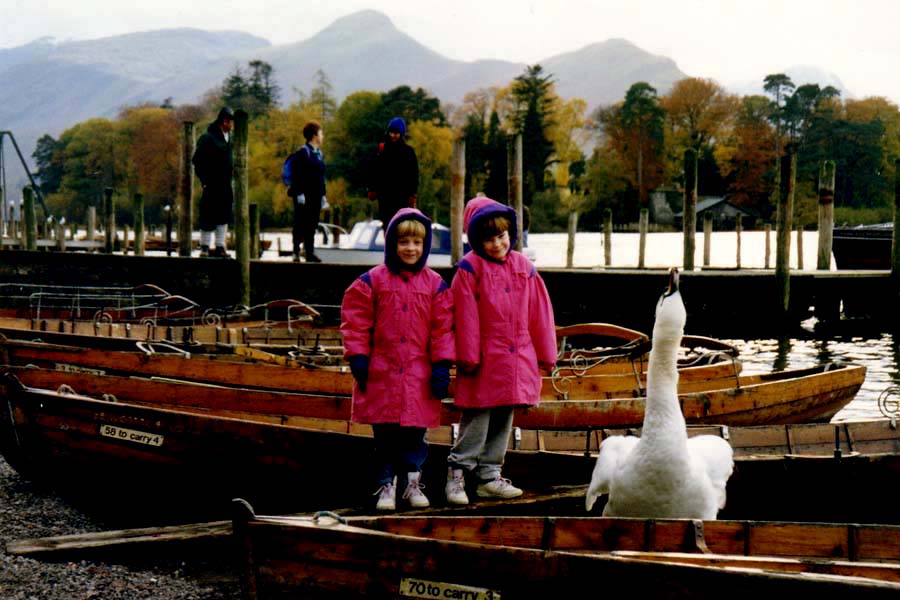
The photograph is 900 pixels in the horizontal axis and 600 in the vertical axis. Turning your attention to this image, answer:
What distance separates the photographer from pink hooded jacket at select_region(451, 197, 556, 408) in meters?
5.96

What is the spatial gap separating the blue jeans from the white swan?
3.68 ft

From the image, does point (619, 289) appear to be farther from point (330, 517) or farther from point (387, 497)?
point (330, 517)

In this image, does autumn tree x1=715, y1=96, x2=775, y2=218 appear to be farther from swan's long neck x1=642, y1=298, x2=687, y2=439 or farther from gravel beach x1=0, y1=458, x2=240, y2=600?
gravel beach x1=0, y1=458, x2=240, y2=600

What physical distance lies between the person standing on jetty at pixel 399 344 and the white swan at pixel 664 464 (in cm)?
114

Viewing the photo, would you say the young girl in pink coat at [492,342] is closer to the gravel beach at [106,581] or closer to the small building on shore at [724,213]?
the gravel beach at [106,581]

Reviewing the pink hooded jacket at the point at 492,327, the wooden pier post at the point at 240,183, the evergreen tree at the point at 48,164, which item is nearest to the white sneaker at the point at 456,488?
the pink hooded jacket at the point at 492,327

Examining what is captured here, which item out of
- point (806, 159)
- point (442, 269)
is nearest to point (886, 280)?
point (442, 269)

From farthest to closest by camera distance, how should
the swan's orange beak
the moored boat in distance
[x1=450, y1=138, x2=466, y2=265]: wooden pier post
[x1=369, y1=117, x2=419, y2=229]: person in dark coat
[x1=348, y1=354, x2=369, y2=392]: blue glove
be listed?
1. the moored boat in distance
2. [x1=450, y1=138, x2=466, y2=265]: wooden pier post
3. [x1=369, y1=117, x2=419, y2=229]: person in dark coat
4. [x1=348, y1=354, x2=369, y2=392]: blue glove
5. the swan's orange beak

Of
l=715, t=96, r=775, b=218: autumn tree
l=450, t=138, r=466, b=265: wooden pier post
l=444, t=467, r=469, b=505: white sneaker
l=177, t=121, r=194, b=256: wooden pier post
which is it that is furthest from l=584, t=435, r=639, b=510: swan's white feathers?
l=715, t=96, r=775, b=218: autumn tree

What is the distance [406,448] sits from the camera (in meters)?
6.04

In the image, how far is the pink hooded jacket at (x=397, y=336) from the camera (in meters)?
5.80

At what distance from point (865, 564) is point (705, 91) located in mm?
103301

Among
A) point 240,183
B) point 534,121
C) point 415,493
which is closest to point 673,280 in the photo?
point 415,493

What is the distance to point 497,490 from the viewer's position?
6.20m
